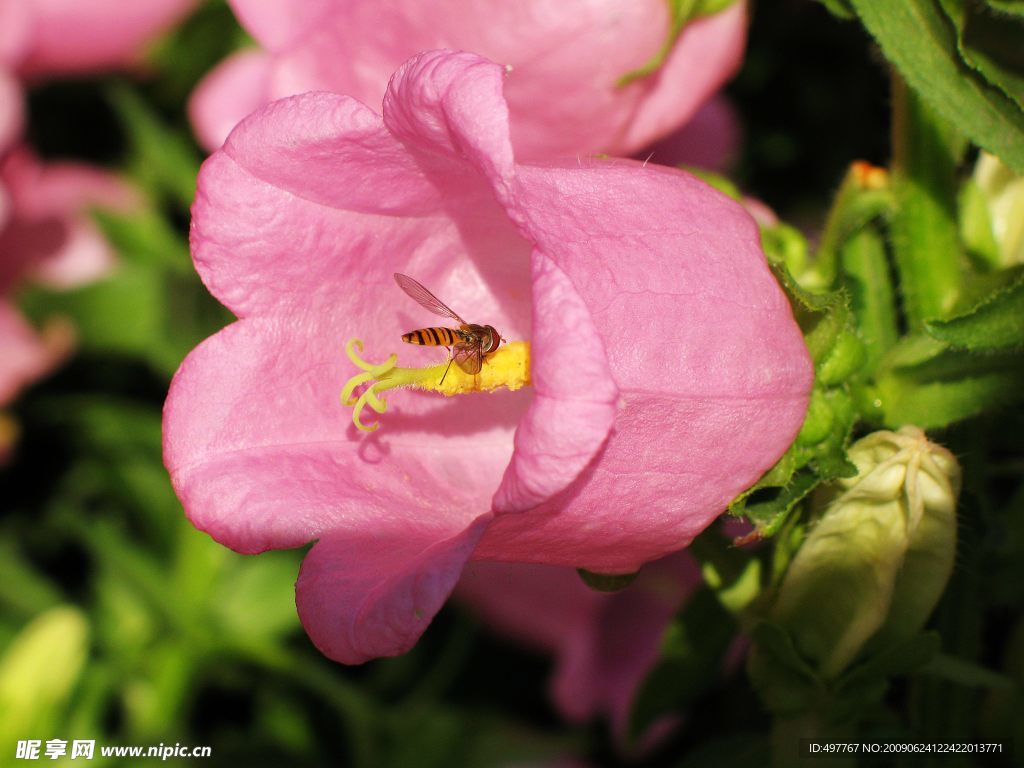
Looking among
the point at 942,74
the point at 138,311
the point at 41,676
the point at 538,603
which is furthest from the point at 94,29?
the point at 942,74

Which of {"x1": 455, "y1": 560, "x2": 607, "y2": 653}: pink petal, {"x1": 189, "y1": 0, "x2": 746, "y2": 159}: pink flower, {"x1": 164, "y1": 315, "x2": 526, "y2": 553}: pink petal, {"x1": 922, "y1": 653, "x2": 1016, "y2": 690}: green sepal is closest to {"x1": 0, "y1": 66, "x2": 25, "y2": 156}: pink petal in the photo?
{"x1": 189, "y1": 0, "x2": 746, "y2": 159}: pink flower

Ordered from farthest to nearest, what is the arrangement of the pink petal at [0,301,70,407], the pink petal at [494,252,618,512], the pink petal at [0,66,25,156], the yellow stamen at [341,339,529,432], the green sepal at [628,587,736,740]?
the pink petal at [0,301,70,407] < the pink petal at [0,66,25,156] < the green sepal at [628,587,736,740] < the yellow stamen at [341,339,529,432] < the pink petal at [494,252,618,512]

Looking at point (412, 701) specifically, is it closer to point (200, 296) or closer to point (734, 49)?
point (200, 296)

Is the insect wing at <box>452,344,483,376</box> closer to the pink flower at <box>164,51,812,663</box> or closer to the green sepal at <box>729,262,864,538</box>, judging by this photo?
the pink flower at <box>164,51,812,663</box>

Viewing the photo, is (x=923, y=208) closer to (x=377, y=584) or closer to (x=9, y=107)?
(x=377, y=584)

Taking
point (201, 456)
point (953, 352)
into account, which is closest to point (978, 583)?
point (953, 352)

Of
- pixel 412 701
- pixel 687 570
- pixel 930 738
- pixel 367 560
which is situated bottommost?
pixel 412 701

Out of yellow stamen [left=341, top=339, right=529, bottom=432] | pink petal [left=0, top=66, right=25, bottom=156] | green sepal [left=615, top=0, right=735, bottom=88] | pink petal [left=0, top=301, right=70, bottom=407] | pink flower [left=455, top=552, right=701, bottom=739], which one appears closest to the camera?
yellow stamen [left=341, top=339, right=529, bottom=432]
